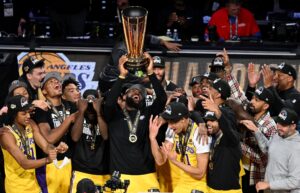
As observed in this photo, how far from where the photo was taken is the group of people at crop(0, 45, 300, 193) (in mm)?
12992

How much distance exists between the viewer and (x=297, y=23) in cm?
1708

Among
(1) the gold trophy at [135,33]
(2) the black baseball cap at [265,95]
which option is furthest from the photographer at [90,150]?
(2) the black baseball cap at [265,95]

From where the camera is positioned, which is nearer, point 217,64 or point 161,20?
point 217,64

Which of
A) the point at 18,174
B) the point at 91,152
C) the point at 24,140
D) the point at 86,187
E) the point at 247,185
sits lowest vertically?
the point at 247,185

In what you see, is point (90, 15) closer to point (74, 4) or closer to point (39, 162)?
point (74, 4)

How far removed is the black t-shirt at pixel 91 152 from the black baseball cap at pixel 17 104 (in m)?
0.89

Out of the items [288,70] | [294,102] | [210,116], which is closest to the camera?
[210,116]

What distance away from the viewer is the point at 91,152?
45.3 ft

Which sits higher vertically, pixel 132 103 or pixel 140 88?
pixel 140 88

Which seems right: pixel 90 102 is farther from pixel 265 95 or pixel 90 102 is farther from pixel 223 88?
pixel 265 95

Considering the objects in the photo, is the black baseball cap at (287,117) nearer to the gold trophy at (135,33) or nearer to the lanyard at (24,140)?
the gold trophy at (135,33)

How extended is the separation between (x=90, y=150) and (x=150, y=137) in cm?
99

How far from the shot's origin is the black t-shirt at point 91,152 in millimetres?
13766

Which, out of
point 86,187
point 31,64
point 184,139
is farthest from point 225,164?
point 31,64
